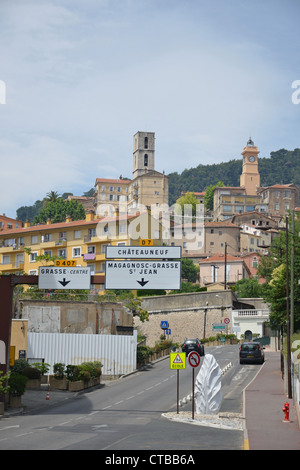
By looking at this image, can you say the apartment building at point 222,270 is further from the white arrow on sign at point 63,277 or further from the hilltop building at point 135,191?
the white arrow on sign at point 63,277

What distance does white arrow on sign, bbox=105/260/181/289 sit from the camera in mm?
30422

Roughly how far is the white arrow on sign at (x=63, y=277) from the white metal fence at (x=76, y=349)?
15952 mm

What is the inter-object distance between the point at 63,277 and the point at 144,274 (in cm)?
480

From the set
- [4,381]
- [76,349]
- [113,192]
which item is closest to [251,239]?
[113,192]

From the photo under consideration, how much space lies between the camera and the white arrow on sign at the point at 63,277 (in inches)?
1291

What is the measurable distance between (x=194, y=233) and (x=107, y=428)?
130314 millimetres

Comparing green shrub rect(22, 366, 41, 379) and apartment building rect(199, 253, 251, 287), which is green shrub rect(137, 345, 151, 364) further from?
apartment building rect(199, 253, 251, 287)

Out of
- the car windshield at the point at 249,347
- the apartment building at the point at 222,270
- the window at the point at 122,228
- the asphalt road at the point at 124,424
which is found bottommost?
the asphalt road at the point at 124,424

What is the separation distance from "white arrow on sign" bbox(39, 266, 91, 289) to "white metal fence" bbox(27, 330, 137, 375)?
1595 cm

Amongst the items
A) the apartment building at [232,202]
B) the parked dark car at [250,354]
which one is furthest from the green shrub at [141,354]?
the apartment building at [232,202]

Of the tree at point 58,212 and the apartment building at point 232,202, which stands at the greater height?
the apartment building at point 232,202

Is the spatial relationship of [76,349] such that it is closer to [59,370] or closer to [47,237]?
[59,370]

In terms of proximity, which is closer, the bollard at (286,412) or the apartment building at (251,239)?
the bollard at (286,412)

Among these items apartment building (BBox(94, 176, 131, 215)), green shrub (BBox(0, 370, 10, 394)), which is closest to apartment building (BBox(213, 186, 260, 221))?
apartment building (BBox(94, 176, 131, 215))
